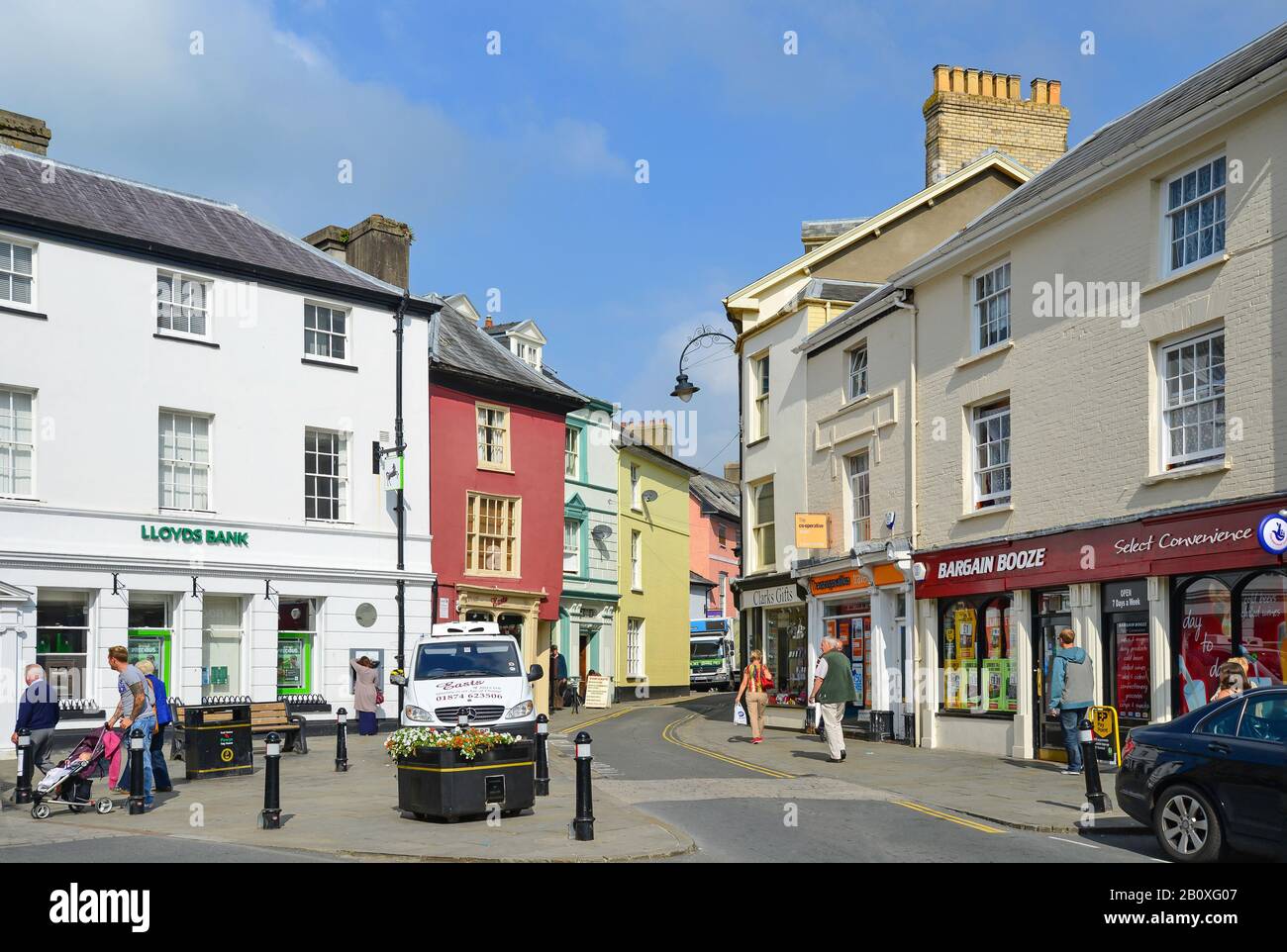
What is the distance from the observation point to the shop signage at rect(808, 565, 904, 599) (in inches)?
956

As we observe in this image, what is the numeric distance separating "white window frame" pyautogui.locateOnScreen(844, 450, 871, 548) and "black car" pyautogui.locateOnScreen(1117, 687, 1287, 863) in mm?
14770

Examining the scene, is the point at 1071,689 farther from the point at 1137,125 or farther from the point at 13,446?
the point at 13,446

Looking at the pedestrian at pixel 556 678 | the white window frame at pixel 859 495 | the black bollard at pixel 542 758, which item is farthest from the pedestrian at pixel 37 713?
the pedestrian at pixel 556 678

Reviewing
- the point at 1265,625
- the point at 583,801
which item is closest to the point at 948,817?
the point at 583,801

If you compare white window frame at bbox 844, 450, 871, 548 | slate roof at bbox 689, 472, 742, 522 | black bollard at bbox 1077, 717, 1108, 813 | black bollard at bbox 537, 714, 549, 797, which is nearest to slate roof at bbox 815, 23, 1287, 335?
white window frame at bbox 844, 450, 871, 548

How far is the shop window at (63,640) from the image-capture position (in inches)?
912

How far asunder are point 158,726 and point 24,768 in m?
1.50

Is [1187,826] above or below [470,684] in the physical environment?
below

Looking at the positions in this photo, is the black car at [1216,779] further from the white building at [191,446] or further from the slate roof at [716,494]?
the slate roof at [716,494]

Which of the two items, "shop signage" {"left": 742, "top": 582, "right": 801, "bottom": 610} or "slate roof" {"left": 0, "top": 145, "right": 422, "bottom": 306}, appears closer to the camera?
"slate roof" {"left": 0, "top": 145, "right": 422, "bottom": 306}

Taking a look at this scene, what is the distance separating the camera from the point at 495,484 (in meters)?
33.1

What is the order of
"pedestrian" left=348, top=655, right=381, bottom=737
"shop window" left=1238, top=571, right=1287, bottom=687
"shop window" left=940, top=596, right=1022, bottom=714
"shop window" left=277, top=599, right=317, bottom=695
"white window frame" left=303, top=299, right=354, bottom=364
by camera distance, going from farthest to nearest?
"white window frame" left=303, top=299, right=354, bottom=364 → "shop window" left=277, top=599, right=317, bottom=695 → "pedestrian" left=348, top=655, right=381, bottom=737 → "shop window" left=940, top=596, right=1022, bottom=714 → "shop window" left=1238, top=571, right=1287, bottom=687

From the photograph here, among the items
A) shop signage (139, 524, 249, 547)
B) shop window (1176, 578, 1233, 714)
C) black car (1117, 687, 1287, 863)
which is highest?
shop signage (139, 524, 249, 547)

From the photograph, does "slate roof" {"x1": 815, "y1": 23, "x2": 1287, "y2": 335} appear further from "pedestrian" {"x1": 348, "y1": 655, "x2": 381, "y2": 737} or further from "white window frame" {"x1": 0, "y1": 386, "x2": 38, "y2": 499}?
"white window frame" {"x1": 0, "y1": 386, "x2": 38, "y2": 499}
